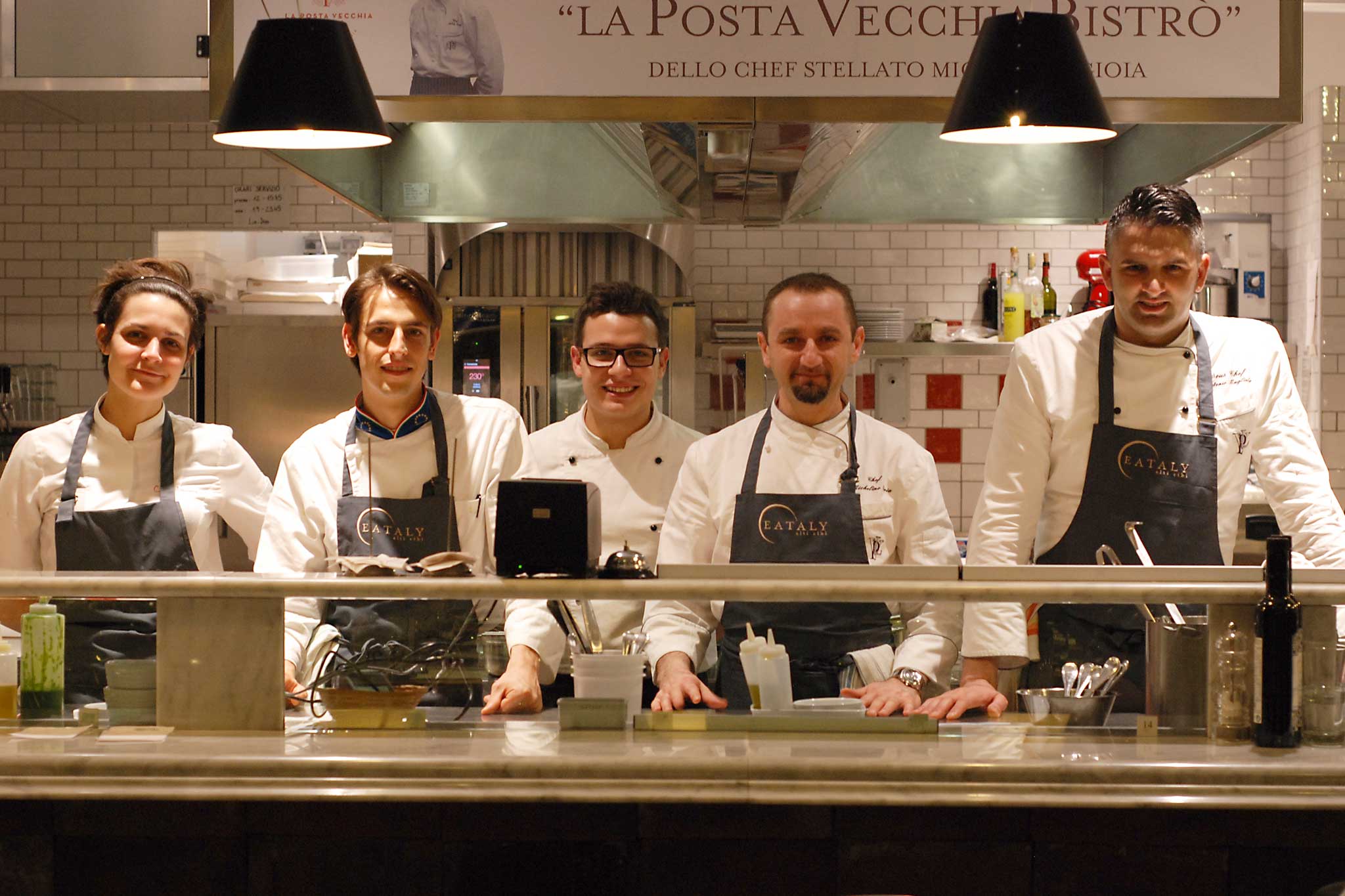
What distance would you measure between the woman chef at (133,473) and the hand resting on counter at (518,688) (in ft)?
3.78

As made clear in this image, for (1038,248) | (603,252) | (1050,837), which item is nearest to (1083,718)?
(1050,837)

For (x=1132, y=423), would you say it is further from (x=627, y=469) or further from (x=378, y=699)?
(x=378, y=699)

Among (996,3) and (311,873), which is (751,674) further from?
(996,3)

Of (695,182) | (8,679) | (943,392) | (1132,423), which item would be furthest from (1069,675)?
(943,392)

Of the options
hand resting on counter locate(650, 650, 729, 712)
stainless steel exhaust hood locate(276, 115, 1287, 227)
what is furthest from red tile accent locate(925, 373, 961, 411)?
hand resting on counter locate(650, 650, 729, 712)

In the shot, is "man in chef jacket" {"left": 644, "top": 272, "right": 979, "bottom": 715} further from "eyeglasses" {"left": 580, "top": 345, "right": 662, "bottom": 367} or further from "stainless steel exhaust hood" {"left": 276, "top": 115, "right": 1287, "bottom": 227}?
"stainless steel exhaust hood" {"left": 276, "top": 115, "right": 1287, "bottom": 227}

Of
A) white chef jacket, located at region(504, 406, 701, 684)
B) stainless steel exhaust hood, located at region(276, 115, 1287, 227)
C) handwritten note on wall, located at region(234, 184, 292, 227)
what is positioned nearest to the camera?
white chef jacket, located at region(504, 406, 701, 684)

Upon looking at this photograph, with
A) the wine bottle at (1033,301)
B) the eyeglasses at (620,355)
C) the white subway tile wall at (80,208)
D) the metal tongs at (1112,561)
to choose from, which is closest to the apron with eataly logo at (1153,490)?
the metal tongs at (1112,561)

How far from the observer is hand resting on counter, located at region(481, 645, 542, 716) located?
2.24 metres

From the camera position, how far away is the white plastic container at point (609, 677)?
7.13ft

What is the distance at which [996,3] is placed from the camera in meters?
2.57

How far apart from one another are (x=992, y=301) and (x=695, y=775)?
14.4ft

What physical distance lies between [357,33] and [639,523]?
122cm

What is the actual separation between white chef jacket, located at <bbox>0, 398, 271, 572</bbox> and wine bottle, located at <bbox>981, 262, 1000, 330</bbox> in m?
3.69
